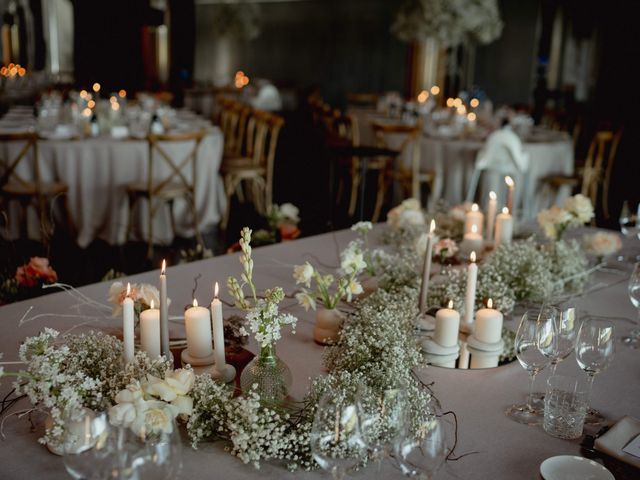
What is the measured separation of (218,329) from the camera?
1.53 metres

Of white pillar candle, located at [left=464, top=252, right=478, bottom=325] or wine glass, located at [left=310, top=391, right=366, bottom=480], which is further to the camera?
white pillar candle, located at [left=464, top=252, right=478, bottom=325]

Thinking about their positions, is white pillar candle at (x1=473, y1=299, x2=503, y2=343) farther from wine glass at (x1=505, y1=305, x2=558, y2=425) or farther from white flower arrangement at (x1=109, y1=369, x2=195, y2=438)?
white flower arrangement at (x1=109, y1=369, x2=195, y2=438)

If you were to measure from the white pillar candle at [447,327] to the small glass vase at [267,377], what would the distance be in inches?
19.9

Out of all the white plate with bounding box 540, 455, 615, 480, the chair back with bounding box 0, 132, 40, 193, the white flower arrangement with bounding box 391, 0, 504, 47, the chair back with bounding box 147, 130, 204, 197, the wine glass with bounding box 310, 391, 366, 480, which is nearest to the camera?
the wine glass with bounding box 310, 391, 366, 480

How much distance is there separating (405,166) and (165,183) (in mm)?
2474

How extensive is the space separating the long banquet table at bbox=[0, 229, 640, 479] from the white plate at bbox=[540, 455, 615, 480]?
38 millimetres

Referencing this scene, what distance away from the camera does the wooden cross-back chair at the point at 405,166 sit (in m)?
6.07

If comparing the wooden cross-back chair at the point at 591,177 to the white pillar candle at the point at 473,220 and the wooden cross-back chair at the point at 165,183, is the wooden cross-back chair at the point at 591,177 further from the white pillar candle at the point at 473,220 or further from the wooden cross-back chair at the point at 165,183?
the white pillar candle at the point at 473,220

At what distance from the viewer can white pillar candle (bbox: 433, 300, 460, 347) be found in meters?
1.78

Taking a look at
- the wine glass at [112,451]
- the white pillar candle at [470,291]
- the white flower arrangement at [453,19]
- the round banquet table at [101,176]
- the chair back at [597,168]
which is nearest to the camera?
the wine glass at [112,451]

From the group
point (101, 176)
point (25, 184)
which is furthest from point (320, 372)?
point (101, 176)

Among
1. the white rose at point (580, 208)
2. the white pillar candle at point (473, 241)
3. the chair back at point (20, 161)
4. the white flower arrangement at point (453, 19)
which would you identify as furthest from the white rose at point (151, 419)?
the white flower arrangement at point (453, 19)

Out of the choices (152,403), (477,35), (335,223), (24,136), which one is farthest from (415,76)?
(152,403)

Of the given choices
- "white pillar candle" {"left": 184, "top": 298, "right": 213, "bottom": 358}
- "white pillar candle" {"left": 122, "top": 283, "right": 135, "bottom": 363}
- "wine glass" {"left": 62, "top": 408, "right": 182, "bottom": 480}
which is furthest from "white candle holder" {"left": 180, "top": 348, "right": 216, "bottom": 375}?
"wine glass" {"left": 62, "top": 408, "right": 182, "bottom": 480}
